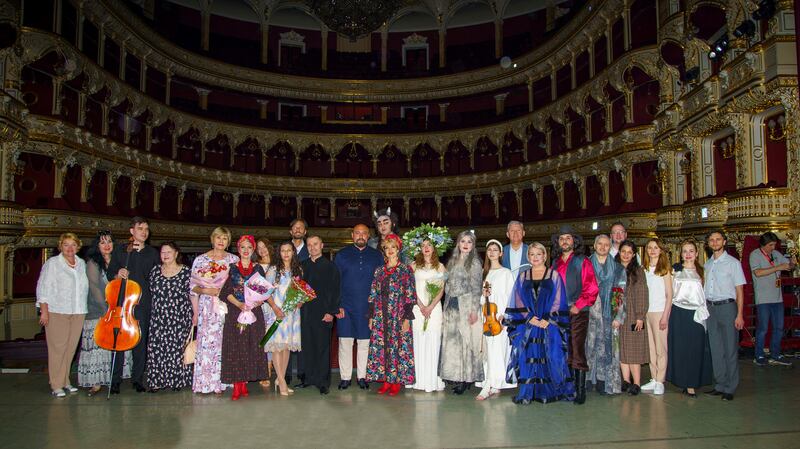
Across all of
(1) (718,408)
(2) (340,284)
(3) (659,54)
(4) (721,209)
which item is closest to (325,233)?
(3) (659,54)

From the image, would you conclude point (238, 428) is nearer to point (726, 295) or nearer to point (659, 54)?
point (726, 295)

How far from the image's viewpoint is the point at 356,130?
109ft

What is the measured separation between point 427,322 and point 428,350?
0.36 meters

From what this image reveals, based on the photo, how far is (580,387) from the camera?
6.45 meters

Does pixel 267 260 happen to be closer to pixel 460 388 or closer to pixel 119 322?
pixel 119 322

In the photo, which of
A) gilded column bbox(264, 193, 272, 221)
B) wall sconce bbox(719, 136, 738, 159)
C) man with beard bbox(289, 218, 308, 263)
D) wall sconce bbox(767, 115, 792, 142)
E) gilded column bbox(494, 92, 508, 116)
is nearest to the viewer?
man with beard bbox(289, 218, 308, 263)

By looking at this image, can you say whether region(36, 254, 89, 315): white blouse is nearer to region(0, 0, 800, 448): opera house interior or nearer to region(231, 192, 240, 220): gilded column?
region(0, 0, 800, 448): opera house interior

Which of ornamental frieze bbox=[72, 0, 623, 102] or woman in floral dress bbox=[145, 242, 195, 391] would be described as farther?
ornamental frieze bbox=[72, 0, 623, 102]

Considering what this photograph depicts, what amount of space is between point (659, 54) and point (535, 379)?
14.3 meters

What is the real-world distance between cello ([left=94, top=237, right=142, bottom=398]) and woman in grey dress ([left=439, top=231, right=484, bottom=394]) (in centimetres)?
387

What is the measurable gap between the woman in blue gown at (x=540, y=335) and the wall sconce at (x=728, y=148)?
10.1m

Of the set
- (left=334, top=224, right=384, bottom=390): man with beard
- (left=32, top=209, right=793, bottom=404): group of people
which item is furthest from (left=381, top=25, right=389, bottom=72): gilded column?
(left=32, top=209, right=793, bottom=404): group of people

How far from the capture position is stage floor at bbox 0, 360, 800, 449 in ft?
16.7

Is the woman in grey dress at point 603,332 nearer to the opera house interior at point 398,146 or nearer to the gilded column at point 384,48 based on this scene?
the opera house interior at point 398,146
